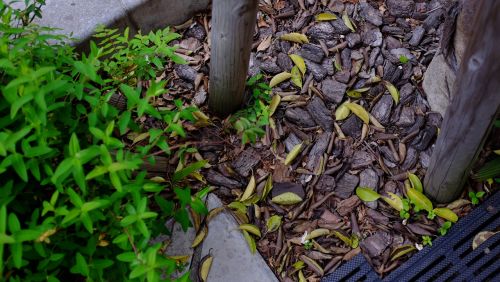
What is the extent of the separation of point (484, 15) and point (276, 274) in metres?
1.40

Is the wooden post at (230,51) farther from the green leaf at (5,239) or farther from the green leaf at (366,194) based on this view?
the green leaf at (5,239)

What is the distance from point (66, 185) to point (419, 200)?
5.50 feet

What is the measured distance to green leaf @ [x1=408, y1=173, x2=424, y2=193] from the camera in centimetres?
272

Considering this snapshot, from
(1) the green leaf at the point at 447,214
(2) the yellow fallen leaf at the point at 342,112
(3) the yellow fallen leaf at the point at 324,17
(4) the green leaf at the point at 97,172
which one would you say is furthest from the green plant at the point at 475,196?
(4) the green leaf at the point at 97,172

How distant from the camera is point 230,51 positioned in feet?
8.23

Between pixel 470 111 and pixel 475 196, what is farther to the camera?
pixel 475 196

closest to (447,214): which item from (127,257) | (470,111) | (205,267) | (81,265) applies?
(470,111)

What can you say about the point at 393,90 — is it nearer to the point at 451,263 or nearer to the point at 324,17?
the point at 324,17

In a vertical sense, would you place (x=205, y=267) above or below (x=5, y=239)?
below

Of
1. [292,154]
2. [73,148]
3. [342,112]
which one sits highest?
[73,148]

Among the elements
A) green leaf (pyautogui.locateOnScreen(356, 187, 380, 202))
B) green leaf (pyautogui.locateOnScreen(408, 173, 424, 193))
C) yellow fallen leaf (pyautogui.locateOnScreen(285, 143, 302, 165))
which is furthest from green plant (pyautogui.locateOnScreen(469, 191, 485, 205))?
yellow fallen leaf (pyautogui.locateOnScreen(285, 143, 302, 165))

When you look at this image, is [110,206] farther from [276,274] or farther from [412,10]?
[412,10]

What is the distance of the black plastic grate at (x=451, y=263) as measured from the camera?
99.3 inches

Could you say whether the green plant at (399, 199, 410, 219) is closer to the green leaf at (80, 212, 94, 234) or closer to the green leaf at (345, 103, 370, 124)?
the green leaf at (345, 103, 370, 124)
